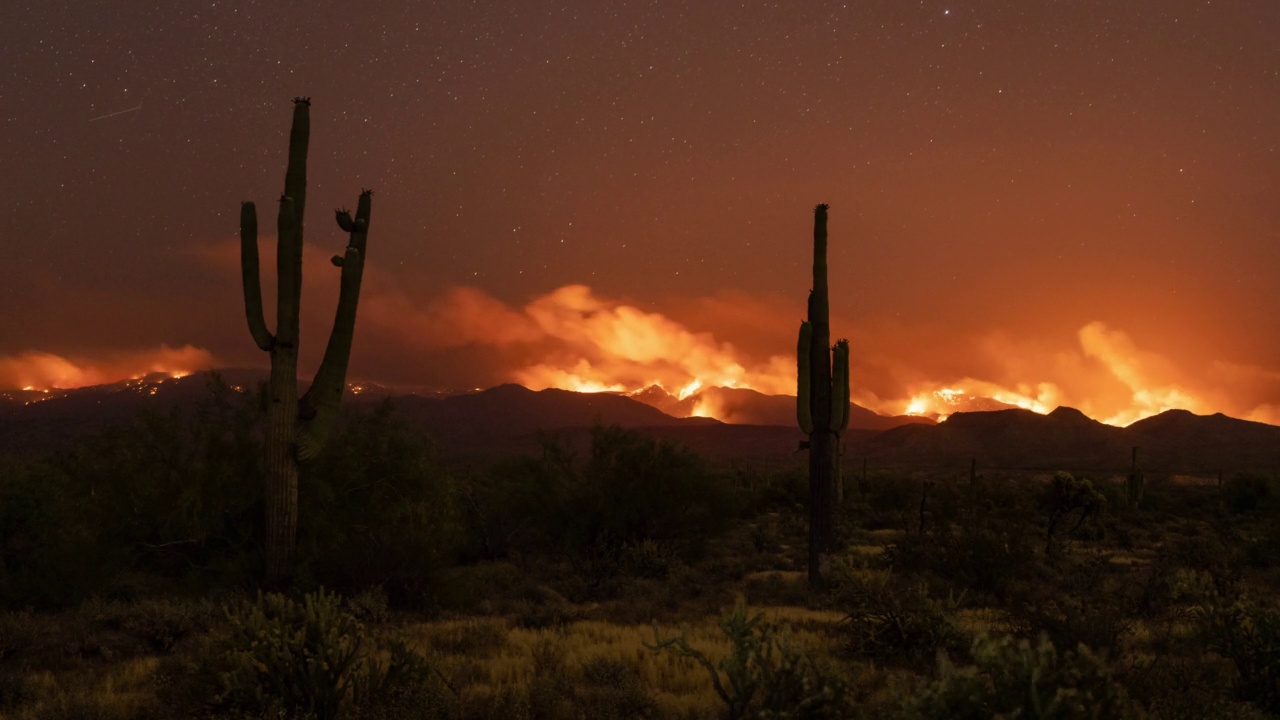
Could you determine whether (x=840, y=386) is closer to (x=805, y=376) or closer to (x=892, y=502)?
(x=805, y=376)

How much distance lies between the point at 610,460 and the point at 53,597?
41.2 ft

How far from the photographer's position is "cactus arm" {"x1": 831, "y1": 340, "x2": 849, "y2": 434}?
55.5 ft

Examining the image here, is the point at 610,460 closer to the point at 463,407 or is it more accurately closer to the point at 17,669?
the point at 17,669

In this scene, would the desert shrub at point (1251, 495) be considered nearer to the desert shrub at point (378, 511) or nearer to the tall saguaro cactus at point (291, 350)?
the desert shrub at point (378, 511)

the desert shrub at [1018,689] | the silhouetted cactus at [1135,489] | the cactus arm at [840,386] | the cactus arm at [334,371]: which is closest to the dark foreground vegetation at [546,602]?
the desert shrub at [1018,689]

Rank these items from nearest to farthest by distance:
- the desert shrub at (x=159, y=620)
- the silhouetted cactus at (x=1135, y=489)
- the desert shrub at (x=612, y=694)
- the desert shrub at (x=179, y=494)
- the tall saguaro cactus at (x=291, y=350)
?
the desert shrub at (x=612, y=694)
the desert shrub at (x=159, y=620)
the tall saguaro cactus at (x=291, y=350)
the desert shrub at (x=179, y=494)
the silhouetted cactus at (x=1135, y=489)

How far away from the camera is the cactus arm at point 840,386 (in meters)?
16.9

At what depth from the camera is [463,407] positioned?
18562cm

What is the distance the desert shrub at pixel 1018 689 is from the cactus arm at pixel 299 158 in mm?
12216

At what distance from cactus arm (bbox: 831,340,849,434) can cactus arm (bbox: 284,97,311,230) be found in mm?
10855

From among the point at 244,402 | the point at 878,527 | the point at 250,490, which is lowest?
the point at 878,527

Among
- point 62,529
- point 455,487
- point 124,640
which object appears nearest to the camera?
point 124,640

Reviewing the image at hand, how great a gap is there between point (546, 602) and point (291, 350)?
19.5 ft

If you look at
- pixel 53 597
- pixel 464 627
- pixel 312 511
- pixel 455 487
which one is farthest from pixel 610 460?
pixel 53 597
